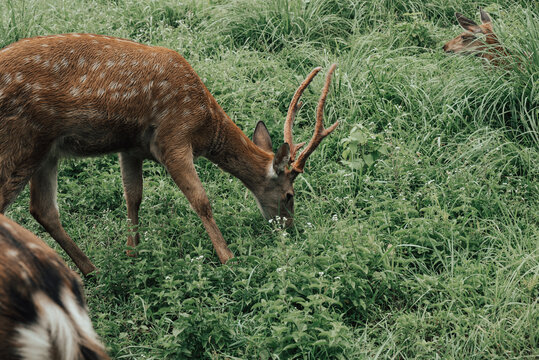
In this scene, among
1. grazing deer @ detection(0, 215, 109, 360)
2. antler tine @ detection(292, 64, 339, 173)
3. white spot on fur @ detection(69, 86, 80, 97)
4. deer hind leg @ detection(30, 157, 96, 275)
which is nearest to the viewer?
grazing deer @ detection(0, 215, 109, 360)

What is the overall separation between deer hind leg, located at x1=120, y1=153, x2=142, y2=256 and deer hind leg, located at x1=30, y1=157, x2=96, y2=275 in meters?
0.42

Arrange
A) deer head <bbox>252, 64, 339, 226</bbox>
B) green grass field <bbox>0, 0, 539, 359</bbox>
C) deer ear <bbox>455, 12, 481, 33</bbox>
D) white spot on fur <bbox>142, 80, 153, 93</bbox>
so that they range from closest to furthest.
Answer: green grass field <bbox>0, 0, 539, 359</bbox>
white spot on fur <bbox>142, 80, 153, 93</bbox>
deer head <bbox>252, 64, 339, 226</bbox>
deer ear <bbox>455, 12, 481, 33</bbox>

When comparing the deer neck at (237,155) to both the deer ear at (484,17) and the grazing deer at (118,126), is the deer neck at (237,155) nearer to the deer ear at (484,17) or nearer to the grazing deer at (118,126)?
the grazing deer at (118,126)

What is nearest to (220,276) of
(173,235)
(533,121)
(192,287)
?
(192,287)

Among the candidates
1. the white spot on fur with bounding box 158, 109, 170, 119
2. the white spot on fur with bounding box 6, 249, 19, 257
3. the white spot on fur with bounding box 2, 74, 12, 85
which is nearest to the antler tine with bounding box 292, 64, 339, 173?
the white spot on fur with bounding box 158, 109, 170, 119

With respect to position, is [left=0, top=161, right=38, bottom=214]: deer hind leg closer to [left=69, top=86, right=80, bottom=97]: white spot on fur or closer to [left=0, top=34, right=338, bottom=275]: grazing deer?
[left=0, top=34, right=338, bottom=275]: grazing deer

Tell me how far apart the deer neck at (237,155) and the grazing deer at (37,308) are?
309 centimetres

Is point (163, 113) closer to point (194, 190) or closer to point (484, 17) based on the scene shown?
point (194, 190)

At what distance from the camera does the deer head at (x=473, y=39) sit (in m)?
6.68

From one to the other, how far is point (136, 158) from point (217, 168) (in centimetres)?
89

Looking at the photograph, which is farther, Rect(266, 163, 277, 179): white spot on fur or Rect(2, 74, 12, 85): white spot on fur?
Rect(266, 163, 277, 179): white spot on fur

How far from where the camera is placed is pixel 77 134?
15.4 feet

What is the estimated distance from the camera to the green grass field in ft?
13.5

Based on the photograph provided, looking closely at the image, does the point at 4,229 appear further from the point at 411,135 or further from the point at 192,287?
the point at 411,135
